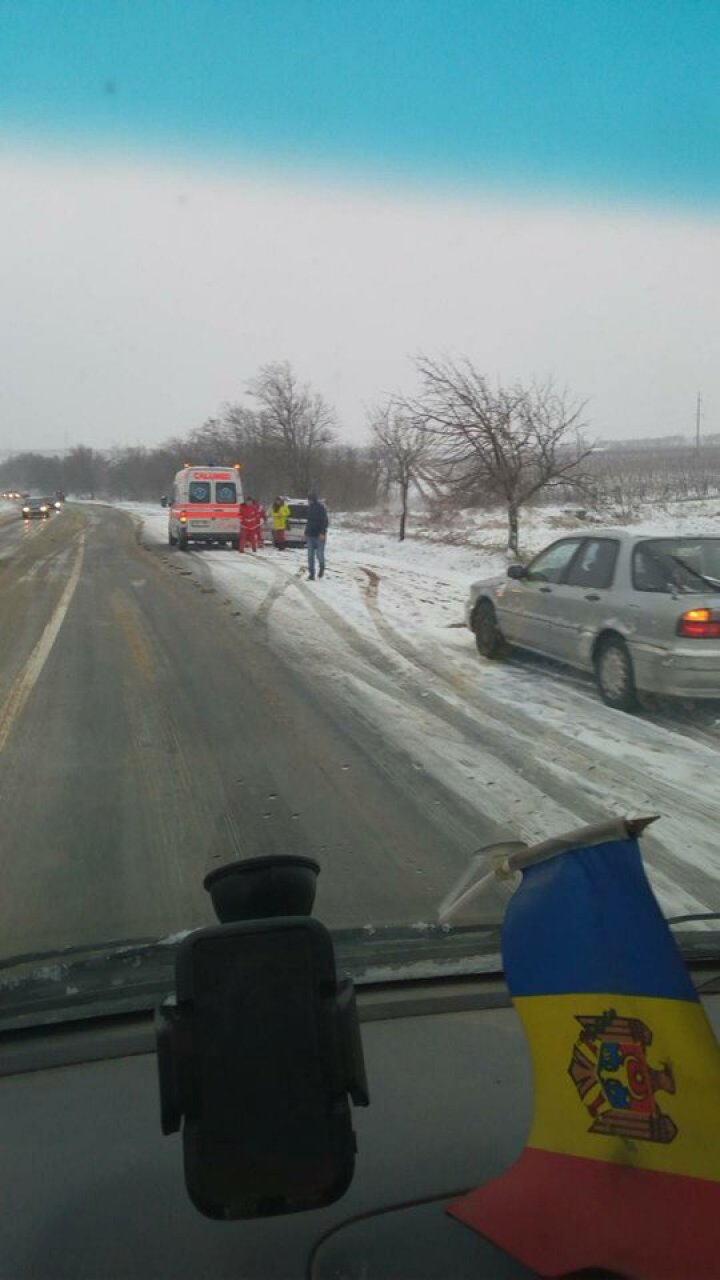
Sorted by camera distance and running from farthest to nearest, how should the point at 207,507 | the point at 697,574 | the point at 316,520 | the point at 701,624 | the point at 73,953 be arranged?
the point at 207,507 < the point at 316,520 < the point at 697,574 < the point at 701,624 < the point at 73,953

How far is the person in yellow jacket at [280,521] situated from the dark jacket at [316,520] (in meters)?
10.9

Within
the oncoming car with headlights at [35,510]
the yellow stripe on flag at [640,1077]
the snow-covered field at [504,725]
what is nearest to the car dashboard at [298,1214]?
the yellow stripe on flag at [640,1077]

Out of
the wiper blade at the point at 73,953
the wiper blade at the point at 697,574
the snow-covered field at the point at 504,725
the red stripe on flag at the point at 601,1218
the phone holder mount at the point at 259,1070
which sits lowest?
the snow-covered field at the point at 504,725

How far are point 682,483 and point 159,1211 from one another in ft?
131

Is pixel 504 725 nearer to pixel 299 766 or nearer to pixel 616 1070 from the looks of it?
pixel 299 766

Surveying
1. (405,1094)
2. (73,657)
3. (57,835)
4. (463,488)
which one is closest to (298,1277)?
(405,1094)

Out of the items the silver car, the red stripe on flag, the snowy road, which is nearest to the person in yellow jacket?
the snowy road

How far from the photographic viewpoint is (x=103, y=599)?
57.8ft

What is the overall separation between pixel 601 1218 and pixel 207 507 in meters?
30.1

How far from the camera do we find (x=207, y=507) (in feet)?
103

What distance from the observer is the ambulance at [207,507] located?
31.1m

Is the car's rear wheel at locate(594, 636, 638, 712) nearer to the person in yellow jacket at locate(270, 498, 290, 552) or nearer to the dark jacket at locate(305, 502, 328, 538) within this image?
the dark jacket at locate(305, 502, 328, 538)

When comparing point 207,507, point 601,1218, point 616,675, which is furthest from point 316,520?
point 601,1218

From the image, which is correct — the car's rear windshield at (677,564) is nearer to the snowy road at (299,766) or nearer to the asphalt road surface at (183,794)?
the snowy road at (299,766)
